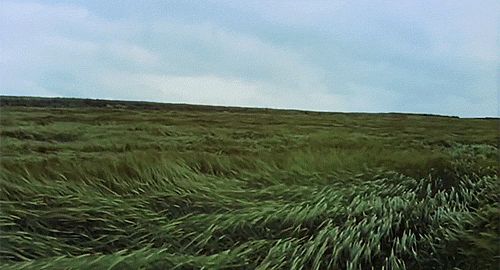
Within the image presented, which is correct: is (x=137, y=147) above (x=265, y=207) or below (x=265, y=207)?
above

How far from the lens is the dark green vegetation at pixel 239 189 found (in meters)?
2.25

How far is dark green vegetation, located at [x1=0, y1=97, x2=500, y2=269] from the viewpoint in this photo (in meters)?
2.25

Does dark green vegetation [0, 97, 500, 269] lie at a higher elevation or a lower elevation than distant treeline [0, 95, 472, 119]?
lower

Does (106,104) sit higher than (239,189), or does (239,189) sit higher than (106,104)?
(106,104)

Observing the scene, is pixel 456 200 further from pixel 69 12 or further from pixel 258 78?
pixel 69 12

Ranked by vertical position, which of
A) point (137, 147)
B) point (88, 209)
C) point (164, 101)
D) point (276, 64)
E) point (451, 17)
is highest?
point (451, 17)

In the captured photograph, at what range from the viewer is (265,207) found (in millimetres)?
2377

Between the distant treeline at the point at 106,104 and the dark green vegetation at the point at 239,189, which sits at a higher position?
the distant treeline at the point at 106,104

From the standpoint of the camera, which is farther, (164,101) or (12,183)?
(164,101)

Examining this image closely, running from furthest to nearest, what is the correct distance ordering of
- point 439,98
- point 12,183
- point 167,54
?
1. point 439,98
2. point 167,54
3. point 12,183

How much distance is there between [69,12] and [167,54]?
36 centimetres

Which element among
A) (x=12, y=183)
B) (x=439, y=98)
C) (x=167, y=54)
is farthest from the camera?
(x=439, y=98)

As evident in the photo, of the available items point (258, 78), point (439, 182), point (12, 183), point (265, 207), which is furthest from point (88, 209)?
point (439, 182)

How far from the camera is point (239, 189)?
2373 mm
